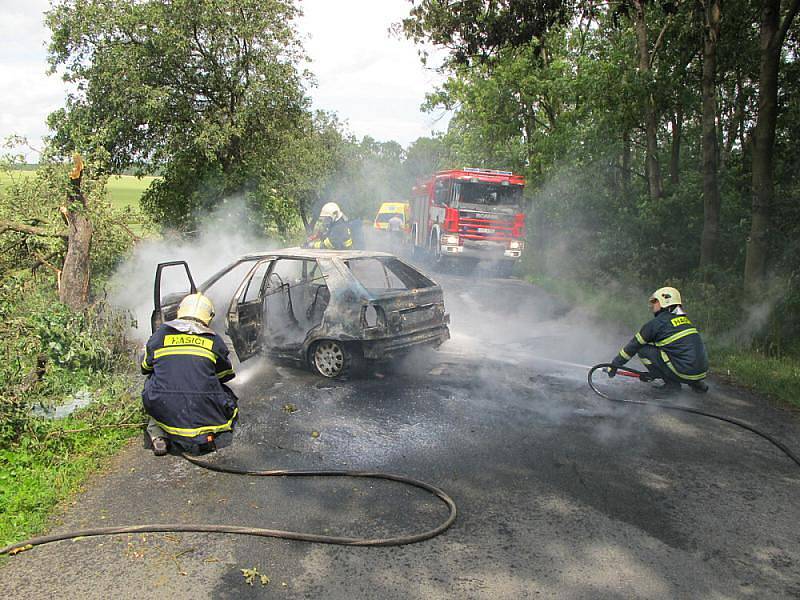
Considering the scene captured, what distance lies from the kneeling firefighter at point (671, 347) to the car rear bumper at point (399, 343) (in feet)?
6.93

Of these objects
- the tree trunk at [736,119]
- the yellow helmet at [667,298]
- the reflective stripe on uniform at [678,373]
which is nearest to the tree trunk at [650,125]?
the tree trunk at [736,119]

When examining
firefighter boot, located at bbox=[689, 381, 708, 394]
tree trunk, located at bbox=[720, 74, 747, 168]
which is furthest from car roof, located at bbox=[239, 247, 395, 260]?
tree trunk, located at bbox=[720, 74, 747, 168]

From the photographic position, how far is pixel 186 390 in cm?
516

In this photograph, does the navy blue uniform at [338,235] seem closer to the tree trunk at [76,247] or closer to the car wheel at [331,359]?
the tree trunk at [76,247]

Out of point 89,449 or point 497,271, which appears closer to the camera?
point 89,449

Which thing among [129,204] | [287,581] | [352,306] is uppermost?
[129,204]

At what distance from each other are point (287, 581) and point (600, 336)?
845cm

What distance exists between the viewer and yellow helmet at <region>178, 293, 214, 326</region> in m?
5.46

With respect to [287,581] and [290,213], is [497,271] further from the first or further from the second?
[287,581]

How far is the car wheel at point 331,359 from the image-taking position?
7.42m

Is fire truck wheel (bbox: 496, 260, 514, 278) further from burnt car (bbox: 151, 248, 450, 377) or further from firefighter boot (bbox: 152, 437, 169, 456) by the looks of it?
firefighter boot (bbox: 152, 437, 169, 456)

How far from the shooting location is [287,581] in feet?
11.6

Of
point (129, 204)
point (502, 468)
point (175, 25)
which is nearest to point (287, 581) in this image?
point (502, 468)

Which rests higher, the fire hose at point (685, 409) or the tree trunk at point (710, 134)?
the tree trunk at point (710, 134)
